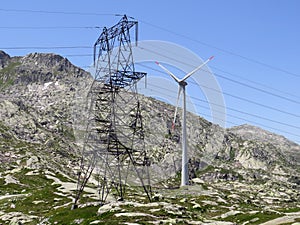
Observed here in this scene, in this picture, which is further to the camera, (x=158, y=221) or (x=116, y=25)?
(x=116, y=25)

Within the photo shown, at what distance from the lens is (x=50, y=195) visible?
12506 centimetres

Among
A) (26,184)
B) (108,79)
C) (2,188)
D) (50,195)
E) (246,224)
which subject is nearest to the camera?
(246,224)

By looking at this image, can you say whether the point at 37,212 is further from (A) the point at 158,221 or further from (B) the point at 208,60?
(B) the point at 208,60

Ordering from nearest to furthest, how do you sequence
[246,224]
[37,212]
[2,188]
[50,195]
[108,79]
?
[246,224]
[108,79]
[37,212]
[50,195]
[2,188]

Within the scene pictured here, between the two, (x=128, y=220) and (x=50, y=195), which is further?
(x=50, y=195)

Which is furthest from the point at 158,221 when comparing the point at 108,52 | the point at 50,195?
the point at 50,195

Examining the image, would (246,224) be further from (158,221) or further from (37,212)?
(37,212)

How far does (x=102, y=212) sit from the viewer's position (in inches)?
2544

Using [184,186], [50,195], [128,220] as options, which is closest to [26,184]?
[50,195]

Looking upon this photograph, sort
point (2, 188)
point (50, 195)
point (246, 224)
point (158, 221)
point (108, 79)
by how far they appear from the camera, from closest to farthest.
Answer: point (158, 221) < point (246, 224) < point (108, 79) < point (50, 195) < point (2, 188)

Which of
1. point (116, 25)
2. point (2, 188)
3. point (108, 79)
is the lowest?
point (2, 188)

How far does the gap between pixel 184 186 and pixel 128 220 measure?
7865cm

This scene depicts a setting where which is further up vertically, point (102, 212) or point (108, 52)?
point (108, 52)

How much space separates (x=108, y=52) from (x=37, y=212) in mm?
43802
